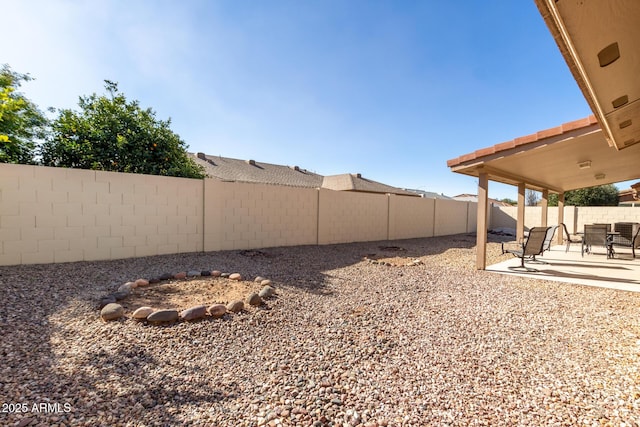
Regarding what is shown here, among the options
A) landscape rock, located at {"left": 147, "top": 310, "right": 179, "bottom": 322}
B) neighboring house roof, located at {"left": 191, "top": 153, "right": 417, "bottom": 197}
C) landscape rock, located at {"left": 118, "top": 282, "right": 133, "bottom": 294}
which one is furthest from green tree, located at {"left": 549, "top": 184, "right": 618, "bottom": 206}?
landscape rock, located at {"left": 118, "top": 282, "right": 133, "bottom": 294}

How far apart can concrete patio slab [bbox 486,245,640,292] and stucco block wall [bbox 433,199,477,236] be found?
6.08 metres

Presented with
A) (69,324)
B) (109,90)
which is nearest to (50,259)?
(69,324)

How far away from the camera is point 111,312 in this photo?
3096mm

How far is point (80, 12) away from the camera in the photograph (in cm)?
541

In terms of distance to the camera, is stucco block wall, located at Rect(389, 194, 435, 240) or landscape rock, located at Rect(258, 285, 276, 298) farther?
stucco block wall, located at Rect(389, 194, 435, 240)

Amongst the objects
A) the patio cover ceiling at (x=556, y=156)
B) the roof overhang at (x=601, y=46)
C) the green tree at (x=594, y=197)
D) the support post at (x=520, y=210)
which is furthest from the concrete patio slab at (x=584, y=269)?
the green tree at (x=594, y=197)

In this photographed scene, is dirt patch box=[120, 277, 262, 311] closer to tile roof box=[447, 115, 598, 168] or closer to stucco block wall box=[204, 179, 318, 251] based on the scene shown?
stucco block wall box=[204, 179, 318, 251]

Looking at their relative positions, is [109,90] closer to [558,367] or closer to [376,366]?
[376,366]

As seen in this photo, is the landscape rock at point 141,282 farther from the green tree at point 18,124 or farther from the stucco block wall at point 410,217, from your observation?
the stucco block wall at point 410,217

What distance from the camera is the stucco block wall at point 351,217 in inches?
382

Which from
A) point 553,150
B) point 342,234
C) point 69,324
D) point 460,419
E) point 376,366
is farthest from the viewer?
point 342,234

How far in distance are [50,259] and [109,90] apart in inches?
185

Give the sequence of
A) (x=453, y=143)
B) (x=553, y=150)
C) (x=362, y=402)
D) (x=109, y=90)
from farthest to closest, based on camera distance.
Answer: (x=453, y=143) → (x=109, y=90) → (x=553, y=150) → (x=362, y=402)

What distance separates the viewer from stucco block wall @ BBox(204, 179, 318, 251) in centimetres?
735
